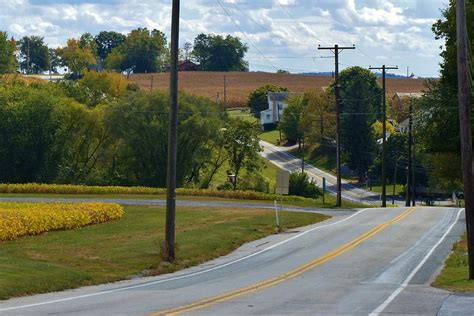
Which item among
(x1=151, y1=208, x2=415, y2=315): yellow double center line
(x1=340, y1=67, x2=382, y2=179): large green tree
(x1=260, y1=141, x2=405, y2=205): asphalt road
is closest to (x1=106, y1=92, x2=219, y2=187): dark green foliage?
(x1=260, y1=141, x2=405, y2=205): asphalt road

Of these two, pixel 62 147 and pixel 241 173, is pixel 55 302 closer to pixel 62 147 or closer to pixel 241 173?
pixel 62 147

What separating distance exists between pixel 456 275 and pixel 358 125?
97.4 metres

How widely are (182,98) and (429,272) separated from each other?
6383 centimetres

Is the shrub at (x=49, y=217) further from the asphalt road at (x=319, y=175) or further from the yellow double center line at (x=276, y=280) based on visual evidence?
the asphalt road at (x=319, y=175)

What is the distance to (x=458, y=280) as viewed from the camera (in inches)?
984

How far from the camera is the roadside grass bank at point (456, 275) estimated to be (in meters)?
23.5

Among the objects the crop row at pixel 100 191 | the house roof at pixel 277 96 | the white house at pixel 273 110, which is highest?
the house roof at pixel 277 96

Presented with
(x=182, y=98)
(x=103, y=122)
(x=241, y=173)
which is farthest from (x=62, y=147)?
(x=241, y=173)

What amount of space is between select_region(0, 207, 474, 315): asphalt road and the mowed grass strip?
0.76m

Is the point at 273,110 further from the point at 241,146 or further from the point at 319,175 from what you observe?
the point at 241,146

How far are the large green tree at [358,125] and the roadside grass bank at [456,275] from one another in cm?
8615

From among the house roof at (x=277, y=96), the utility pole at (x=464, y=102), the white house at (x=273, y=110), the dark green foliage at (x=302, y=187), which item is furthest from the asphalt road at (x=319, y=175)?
the utility pole at (x=464, y=102)

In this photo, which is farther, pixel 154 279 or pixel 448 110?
pixel 448 110

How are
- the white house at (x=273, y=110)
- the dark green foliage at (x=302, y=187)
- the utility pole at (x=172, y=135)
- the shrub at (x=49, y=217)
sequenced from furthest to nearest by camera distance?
1. the white house at (x=273, y=110)
2. the dark green foliage at (x=302, y=187)
3. the shrub at (x=49, y=217)
4. the utility pole at (x=172, y=135)
